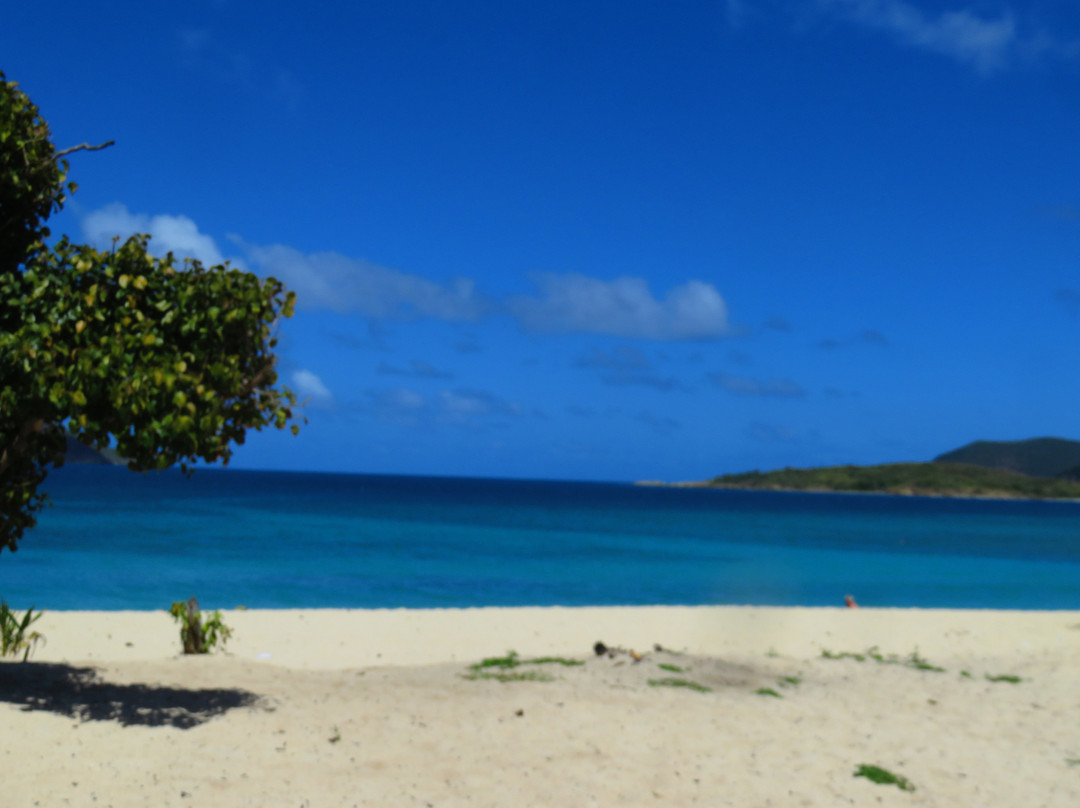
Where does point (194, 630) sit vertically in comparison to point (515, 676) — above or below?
above

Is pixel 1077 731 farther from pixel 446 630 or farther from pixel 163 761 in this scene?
pixel 446 630

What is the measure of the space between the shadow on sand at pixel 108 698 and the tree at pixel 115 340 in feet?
6.54

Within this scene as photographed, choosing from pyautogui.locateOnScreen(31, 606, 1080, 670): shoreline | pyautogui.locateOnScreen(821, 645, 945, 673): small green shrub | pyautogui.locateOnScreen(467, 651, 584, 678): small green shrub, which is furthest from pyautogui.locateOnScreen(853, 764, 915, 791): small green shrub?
pyautogui.locateOnScreen(31, 606, 1080, 670): shoreline

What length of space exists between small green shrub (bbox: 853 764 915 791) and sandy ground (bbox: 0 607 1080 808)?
0.11m

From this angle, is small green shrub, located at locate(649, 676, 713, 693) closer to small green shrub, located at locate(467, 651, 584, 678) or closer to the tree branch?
small green shrub, located at locate(467, 651, 584, 678)

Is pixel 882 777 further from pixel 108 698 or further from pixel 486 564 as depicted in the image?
pixel 486 564

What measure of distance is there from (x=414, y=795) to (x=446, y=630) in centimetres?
958

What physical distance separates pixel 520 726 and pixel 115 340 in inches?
193

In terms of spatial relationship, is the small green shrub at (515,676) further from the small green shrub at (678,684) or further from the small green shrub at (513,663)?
the small green shrub at (678,684)

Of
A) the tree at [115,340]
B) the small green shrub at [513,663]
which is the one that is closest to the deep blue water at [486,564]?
the small green shrub at [513,663]

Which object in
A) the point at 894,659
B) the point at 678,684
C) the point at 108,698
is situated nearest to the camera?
the point at 108,698

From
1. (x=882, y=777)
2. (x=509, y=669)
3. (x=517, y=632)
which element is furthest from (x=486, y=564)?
(x=882, y=777)

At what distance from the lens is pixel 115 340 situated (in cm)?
719

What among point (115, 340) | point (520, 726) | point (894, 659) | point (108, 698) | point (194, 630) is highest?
point (115, 340)
